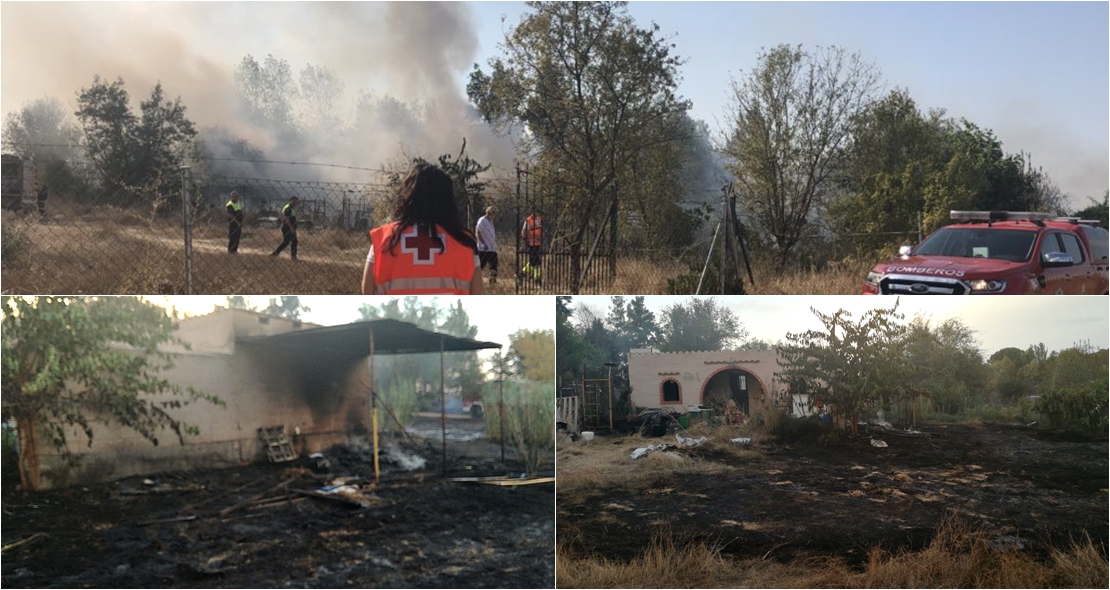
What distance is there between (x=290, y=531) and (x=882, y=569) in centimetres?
237

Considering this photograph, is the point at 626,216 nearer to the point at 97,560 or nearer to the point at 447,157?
the point at 447,157

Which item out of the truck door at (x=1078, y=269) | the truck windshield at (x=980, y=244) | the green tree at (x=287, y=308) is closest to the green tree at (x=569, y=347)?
the green tree at (x=287, y=308)

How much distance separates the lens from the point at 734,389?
169 inches

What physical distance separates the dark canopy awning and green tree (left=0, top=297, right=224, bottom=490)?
37 centimetres

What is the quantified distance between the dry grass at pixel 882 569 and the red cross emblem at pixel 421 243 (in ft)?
4.78

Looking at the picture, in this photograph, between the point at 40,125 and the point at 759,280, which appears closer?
the point at 759,280

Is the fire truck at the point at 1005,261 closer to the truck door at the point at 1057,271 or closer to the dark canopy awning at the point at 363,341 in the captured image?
the truck door at the point at 1057,271

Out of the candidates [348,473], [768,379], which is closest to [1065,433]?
[768,379]

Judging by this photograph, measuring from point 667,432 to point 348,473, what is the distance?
A: 4.47 feet

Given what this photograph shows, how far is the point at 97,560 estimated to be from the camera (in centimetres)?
388

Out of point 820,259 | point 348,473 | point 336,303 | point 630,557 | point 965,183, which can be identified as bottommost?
point 630,557

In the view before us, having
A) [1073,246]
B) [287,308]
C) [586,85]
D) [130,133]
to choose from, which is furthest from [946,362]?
[130,133]

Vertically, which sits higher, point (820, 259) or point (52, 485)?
point (820, 259)

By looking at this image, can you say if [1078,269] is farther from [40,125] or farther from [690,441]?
[40,125]
